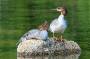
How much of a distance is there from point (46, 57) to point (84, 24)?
3326mm

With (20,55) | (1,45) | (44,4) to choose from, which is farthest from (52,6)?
(20,55)

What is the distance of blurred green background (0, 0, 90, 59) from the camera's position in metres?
9.55

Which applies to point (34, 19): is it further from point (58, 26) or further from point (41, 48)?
point (41, 48)

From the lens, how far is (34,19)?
10195 millimetres

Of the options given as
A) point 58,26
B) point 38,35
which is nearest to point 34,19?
point 58,26

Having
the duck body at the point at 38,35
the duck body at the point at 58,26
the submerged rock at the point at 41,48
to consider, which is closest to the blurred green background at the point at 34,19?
the duck body at the point at 58,26

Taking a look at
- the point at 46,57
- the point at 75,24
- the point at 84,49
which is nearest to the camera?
the point at 46,57

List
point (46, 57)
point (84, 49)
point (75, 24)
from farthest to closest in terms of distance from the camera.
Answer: point (75, 24) → point (84, 49) → point (46, 57)

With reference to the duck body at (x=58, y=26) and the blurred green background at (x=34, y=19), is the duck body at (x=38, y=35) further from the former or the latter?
the blurred green background at (x=34, y=19)

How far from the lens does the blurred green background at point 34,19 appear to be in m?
9.55

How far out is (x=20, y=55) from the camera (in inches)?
262

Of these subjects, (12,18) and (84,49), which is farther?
(12,18)

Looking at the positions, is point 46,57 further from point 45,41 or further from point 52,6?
point 52,6

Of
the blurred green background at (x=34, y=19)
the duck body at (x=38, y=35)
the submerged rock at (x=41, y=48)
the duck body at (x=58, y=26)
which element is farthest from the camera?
the blurred green background at (x=34, y=19)
